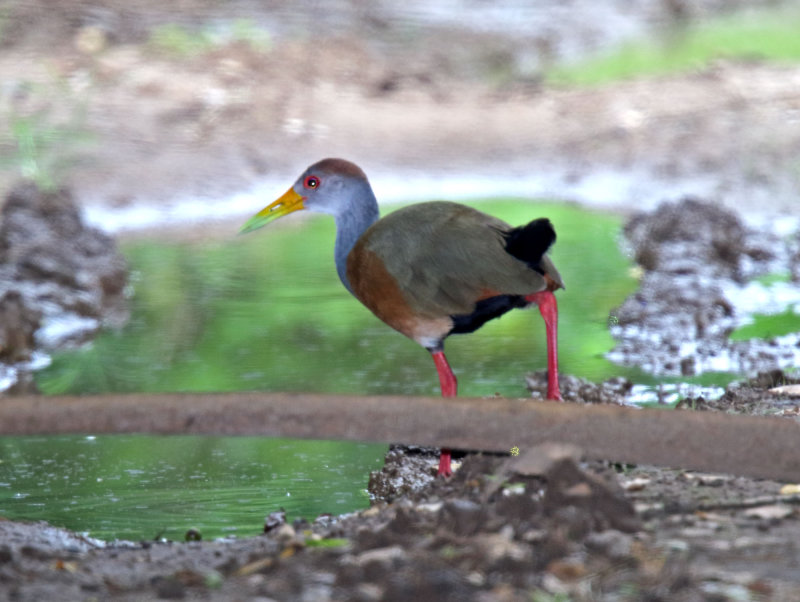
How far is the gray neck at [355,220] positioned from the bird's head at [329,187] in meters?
0.02

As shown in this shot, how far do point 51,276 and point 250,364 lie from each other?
74.9 inches

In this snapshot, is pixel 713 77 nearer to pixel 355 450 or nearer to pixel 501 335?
pixel 501 335

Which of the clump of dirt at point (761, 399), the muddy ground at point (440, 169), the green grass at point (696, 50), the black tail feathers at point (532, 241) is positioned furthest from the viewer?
the green grass at point (696, 50)

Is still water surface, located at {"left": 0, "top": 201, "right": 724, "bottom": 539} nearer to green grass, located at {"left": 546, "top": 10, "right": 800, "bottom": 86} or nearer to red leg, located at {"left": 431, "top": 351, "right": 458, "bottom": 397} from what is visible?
red leg, located at {"left": 431, "top": 351, "right": 458, "bottom": 397}

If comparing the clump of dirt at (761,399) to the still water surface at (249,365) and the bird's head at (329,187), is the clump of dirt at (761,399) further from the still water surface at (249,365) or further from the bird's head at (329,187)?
the bird's head at (329,187)

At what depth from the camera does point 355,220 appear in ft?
14.4

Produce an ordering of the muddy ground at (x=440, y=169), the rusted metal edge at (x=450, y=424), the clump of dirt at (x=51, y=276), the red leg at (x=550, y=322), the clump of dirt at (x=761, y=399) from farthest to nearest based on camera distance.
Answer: the clump of dirt at (x=51, y=276)
the clump of dirt at (x=761, y=399)
the red leg at (x=550, y=322)
the rusted metal edge at (x=450, y=424)
the muddy ground at (x=440, y=169)

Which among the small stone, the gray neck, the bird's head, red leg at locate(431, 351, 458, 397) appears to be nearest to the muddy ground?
the small stone

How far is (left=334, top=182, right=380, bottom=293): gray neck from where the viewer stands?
4379 mm

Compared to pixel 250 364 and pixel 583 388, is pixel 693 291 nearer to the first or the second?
pixel 583 388

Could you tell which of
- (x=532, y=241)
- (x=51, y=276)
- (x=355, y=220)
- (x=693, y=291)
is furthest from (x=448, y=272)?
(x=51, y=276)

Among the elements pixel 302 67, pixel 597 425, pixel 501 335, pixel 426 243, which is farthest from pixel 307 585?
pixel 302 67

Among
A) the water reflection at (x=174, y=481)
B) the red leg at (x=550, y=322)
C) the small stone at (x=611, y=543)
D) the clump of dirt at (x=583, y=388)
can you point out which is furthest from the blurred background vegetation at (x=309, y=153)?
the small stone at (x=611, y=543)

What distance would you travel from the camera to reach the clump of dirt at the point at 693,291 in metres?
5.54
